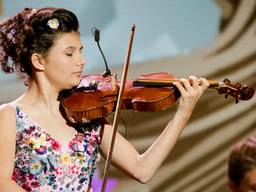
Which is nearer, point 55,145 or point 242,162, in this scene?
point 242,162

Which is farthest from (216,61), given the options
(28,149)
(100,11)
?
(28,149)

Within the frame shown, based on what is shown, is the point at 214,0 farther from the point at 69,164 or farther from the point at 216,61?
the point at 69,164

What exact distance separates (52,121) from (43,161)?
0.12 meters

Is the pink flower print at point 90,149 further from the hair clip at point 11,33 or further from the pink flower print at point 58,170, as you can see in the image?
the hair clip at point 11,33

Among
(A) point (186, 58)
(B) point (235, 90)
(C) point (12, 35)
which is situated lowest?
(A) point (186, 58)

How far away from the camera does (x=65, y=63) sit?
1.90 metres

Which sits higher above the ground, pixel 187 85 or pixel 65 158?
pixel 187 85

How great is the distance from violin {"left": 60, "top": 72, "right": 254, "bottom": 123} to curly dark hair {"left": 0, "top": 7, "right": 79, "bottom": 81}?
0.53 ft

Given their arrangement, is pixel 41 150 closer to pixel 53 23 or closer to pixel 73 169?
pixel 73 169

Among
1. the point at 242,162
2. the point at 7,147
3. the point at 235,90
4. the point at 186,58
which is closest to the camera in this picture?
the point at 242,162

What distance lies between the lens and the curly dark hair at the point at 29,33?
192 centimetres

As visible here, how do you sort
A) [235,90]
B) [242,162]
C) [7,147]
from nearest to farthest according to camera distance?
[242,162] < [7,147] < [235,90]

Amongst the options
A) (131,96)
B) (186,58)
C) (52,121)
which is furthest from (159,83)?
(186,58)

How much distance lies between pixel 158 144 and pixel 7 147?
1.43 feet
